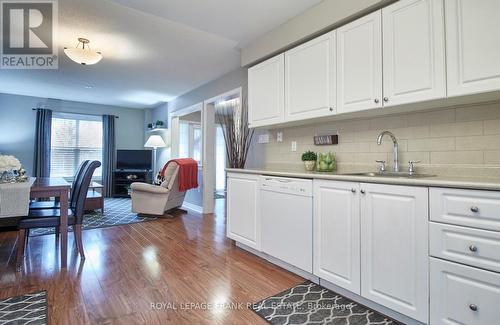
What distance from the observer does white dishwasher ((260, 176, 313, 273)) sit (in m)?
2.14

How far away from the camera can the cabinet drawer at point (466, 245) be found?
1270 mm

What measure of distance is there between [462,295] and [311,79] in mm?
1872

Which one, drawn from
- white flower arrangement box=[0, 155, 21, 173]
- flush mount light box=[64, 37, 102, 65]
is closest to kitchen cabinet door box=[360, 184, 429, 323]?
white flower arrangement box=[0, 155, 21, 173]

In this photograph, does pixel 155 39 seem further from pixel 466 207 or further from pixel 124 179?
pixel 124 179

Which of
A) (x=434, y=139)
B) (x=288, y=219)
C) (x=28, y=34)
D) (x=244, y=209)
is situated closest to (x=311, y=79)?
(x=434, y=139)

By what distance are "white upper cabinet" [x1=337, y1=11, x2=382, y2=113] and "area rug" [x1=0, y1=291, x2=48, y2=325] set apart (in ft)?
8.50

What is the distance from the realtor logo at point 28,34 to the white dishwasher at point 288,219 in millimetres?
2709

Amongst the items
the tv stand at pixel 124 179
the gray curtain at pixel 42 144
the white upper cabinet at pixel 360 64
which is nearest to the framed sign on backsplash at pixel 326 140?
the white upper cabinet at pixel 360 64

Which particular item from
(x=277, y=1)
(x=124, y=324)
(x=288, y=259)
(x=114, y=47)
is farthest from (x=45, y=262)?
(x=277, y=1)

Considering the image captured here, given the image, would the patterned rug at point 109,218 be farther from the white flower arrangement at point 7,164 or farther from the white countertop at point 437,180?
the white countertop at point 437,180

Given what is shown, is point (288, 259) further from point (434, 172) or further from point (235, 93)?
point (235, 93)

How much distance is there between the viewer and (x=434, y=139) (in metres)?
1.92

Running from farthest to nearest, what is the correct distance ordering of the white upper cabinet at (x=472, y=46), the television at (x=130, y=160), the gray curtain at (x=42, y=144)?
the television at (x=130, y=160), the gray curtain at (x=42, y=144), the white upper cabinet at (x=472, y=46)

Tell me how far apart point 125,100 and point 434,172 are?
259 inches
